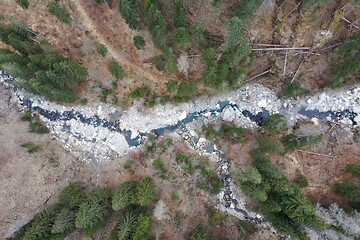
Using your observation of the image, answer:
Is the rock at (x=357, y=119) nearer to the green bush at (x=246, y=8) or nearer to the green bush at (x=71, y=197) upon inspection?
the green bush at (x=246, y=8)

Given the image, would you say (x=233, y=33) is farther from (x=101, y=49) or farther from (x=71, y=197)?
(x=71, y=197)

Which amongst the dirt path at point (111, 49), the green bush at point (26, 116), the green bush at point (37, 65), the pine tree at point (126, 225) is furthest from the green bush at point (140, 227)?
the green bush at point (26, 116)

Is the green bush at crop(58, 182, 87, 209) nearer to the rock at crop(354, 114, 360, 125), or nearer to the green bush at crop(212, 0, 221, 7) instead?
the green bush at crop(212, 0, 221, 7)

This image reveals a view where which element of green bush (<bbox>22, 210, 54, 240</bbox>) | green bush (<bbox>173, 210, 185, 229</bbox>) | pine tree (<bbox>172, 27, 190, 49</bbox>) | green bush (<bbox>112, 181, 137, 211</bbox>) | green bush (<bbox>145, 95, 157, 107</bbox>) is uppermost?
pine tree (<bbox>172, 27, 190, 49</bbox>)

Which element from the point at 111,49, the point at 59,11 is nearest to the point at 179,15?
the point at 111,49

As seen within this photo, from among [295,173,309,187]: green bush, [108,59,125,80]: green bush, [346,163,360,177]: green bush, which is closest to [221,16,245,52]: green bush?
[108,59,125,80]: green bush

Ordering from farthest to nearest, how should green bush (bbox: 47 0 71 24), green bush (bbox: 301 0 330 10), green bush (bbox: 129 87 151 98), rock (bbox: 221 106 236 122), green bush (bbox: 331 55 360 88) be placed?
green bush (bbox: 129 87 151 98), rock (bbox: 221 106 236 122), green bush (bbox: 47 0 71 24), green bush (bbox: 331 55 360 88), green bush (bbox: 301 0 330 10)
